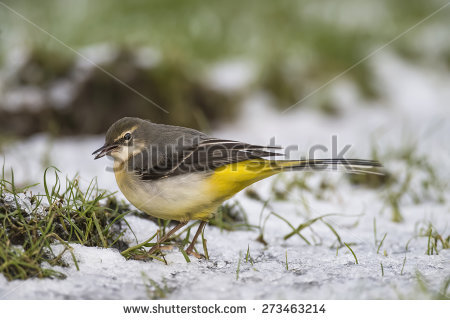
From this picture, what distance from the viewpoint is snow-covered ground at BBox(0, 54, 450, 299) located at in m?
3.08

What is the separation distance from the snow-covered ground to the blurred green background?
380 mm

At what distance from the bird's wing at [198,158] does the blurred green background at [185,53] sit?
2.44 meters

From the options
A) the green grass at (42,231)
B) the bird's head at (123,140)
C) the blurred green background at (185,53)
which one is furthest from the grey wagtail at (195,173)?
the blurred green background at (185,53)

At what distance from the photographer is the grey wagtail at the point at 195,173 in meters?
3.86

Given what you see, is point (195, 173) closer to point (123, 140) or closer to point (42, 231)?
point (123, 140)

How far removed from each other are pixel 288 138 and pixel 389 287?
5388 mm

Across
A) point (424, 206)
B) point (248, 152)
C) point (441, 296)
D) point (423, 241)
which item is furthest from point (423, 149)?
point (441, 296)

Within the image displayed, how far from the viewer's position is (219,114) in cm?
→ 867

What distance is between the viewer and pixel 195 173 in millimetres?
3922

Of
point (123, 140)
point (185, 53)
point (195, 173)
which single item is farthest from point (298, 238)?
point (185, 53)
